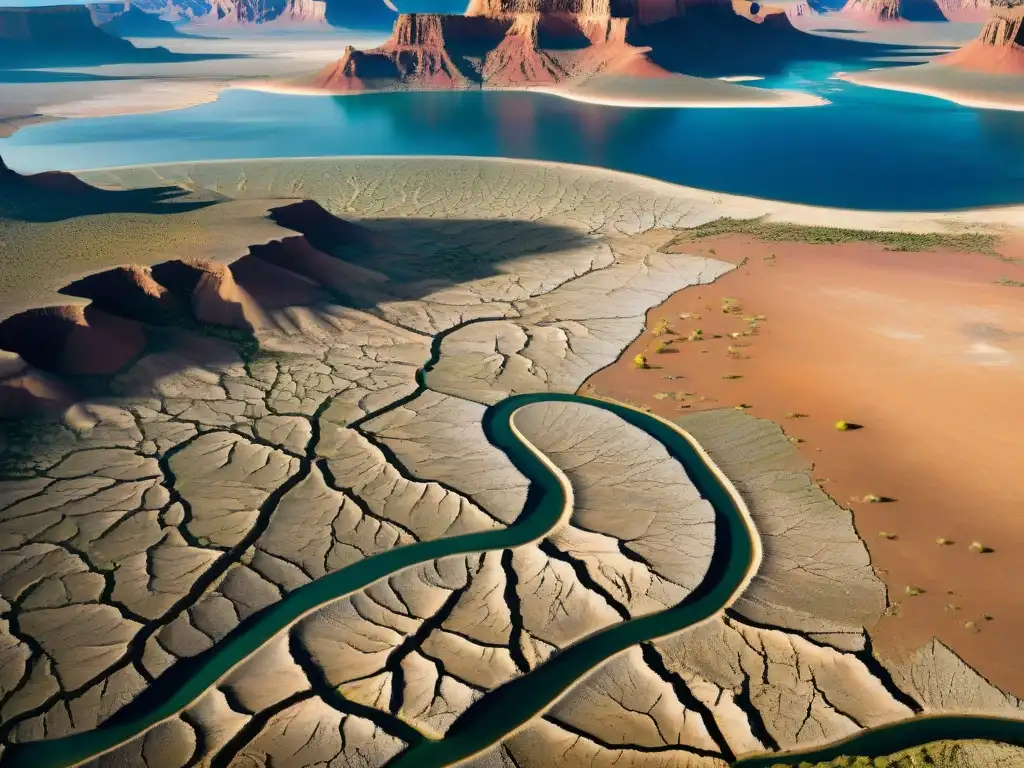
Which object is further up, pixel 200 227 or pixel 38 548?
pixel 200 227

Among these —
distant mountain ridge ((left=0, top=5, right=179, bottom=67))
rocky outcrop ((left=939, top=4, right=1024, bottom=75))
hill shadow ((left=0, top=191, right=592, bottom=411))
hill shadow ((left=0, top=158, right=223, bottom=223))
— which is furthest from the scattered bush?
distant mountain ridge ((left=0, top=5, right=179, bottom=67))

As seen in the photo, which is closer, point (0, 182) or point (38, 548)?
point (38, 548)

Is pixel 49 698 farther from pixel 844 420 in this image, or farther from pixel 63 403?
pixel 844 420

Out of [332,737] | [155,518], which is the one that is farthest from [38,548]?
[332,737]

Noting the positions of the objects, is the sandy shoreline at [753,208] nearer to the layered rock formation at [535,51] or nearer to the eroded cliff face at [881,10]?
the layered rock formation at [535,51]

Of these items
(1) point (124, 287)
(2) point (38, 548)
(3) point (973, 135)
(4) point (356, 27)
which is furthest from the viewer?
(4) point (356, 27)

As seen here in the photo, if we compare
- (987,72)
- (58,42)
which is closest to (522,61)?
(987,72)

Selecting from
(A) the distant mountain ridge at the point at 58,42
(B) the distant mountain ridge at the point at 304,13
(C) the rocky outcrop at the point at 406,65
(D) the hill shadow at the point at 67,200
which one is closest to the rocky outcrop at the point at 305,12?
(B) the distant mountain ridge at the point at 304,13

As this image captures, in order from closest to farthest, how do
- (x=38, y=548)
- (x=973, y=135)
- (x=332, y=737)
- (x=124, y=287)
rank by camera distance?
1. (x=332, y=737)
2. (x=38, y=548)
3. (x=124, y=287)
4. (x=973, y=135)
